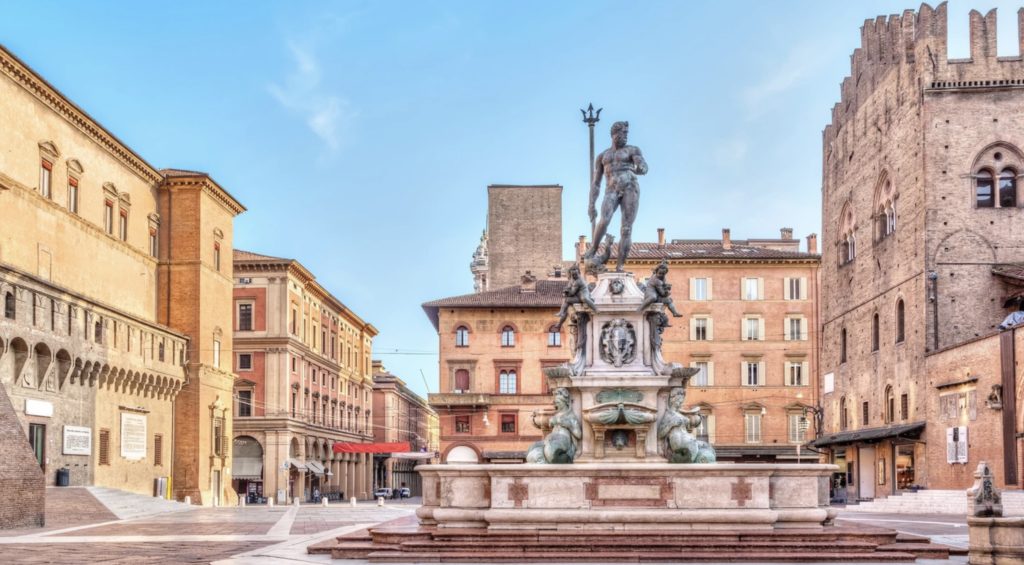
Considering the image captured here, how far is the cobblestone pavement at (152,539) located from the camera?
18281 millimetres

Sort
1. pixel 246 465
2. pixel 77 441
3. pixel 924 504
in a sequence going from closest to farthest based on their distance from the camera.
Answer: pixel 924 504
pixel 77 441
pixel 246 465

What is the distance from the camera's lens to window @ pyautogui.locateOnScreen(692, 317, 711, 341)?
245 feet

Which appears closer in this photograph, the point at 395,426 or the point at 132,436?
the point at 132,436

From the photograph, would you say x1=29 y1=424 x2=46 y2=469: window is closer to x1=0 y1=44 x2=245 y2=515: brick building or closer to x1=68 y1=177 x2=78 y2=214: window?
x1=0 y1=44 x2=245 y2=515: brick building

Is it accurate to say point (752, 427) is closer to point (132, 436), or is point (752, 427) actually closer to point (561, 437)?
point (132, 436)

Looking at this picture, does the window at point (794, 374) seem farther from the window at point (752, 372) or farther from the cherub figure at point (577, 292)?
the cherub figure at point (577, 292)

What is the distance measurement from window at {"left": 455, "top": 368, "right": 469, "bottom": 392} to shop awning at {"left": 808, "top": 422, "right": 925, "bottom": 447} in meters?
22.3

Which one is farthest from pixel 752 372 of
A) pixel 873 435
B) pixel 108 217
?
pixel 108 217

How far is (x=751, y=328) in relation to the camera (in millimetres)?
74750

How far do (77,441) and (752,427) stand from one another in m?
41.9

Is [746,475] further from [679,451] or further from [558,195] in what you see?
[558,195]

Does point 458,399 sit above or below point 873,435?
above

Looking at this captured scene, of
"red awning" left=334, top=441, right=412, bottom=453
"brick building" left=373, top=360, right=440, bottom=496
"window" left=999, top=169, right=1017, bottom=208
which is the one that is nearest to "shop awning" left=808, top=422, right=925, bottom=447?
"window" left=999, top=169, right=1017, bottom=208

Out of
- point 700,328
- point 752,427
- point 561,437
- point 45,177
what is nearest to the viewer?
point 561,437
